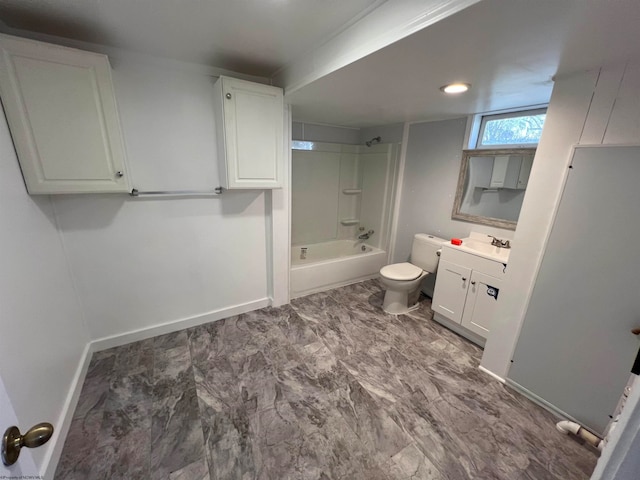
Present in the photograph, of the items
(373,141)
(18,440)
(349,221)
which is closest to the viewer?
(18,440)

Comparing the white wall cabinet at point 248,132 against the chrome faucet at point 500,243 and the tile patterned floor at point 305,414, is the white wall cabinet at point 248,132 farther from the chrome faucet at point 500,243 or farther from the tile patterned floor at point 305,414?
the chrome faucet at point 500,243

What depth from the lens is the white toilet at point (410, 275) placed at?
8.91 ft

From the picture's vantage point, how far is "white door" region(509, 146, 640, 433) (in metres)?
1.38

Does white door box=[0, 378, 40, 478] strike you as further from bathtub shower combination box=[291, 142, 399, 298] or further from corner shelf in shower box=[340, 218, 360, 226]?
corner shelf in shower box=[340, 218, 360, 226]

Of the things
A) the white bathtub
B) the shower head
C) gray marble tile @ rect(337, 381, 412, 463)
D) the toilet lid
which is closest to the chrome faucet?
the toilet lid

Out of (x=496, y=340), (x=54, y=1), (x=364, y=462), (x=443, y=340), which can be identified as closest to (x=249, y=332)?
(x=364, y=462)

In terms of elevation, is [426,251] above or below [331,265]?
above

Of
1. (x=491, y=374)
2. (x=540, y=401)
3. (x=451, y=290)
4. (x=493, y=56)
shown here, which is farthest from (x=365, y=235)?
(x=493, y=56)

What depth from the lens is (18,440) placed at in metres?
0.57

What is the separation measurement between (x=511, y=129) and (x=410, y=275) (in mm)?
1598

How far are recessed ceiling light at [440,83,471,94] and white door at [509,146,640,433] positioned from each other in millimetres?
757

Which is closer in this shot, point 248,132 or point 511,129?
point 248,132

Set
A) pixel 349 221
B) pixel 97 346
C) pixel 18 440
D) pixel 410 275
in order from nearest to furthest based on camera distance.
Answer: pixel 18 440 → pixel 97 346 → pixel 410 275 → pixel 349 221

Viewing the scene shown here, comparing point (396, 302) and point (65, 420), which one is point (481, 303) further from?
point (65, 420)
